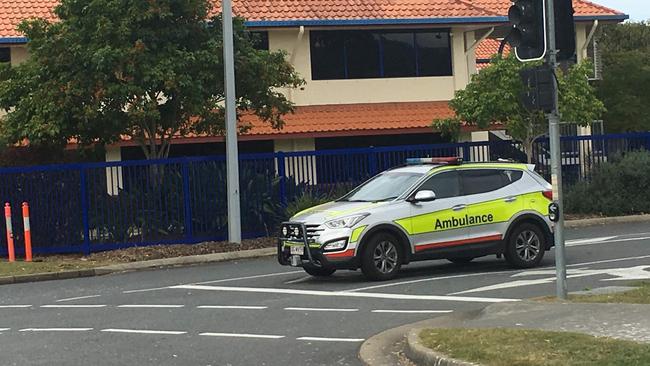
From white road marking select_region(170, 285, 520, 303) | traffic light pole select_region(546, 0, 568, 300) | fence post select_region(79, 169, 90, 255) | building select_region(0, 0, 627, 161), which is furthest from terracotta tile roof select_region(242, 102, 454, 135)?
traffic light pole select_region(546, 0, 568, 300)

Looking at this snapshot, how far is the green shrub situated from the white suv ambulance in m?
9.72

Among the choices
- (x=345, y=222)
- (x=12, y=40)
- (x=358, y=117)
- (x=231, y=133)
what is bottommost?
(x=345, y=222)

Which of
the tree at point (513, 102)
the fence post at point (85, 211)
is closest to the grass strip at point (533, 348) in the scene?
the fence post at point (85, 211)

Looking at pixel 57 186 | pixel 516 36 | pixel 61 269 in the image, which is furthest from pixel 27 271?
pixel 516 36

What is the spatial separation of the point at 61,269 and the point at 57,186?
2970 mm

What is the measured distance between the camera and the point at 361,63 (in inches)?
1179

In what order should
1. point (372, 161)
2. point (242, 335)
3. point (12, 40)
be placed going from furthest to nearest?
1. point (12, 40)
2. point (372, 161)
3. point (242, 335)

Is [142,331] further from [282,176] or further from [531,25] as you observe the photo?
[282,176]

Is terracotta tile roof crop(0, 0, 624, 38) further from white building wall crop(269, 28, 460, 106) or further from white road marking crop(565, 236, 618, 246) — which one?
white road marking crop(565, 236, 618, 246)

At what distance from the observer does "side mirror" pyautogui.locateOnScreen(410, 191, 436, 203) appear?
561 inches

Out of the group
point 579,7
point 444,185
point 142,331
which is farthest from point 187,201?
point 579,7

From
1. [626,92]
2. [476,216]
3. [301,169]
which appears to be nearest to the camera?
[476,216]

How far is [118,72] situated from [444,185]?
8.55 metres

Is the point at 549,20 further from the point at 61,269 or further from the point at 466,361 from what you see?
the point at 61,269
